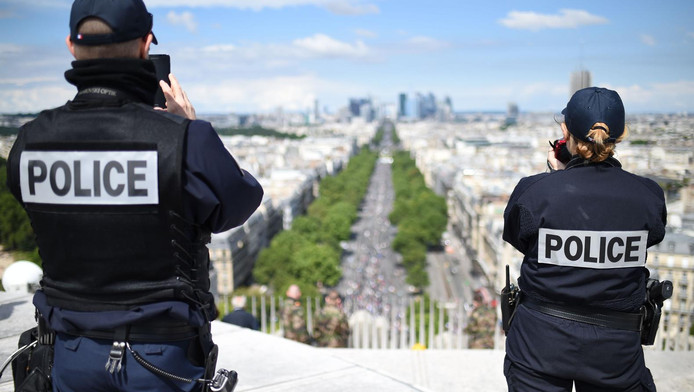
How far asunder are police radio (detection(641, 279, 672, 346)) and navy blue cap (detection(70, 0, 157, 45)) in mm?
2747

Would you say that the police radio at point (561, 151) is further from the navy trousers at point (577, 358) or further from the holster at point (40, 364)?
the holster at point (40, 364)

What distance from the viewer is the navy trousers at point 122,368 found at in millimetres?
2486

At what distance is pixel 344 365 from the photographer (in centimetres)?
578

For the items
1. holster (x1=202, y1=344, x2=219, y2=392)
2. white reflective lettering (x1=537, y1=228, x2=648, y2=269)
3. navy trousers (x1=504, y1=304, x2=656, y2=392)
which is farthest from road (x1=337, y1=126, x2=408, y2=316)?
holster (x1=202, y1=344, x2=219, y2=392)

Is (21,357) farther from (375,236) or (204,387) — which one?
(375,236)

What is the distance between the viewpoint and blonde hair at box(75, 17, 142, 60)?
2.54m

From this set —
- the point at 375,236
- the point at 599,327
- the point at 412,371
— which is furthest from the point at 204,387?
the point at 375,236

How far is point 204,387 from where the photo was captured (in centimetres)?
262

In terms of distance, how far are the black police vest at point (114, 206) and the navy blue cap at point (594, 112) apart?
6.25 ft

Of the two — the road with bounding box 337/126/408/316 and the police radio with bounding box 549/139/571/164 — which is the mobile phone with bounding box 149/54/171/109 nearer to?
the police radio with bounding box 549/139/571/164

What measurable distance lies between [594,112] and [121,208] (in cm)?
222

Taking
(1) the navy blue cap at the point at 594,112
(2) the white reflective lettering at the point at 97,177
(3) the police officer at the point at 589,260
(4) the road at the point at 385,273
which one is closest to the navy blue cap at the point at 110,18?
(2) the white reflective lettering at the point at 97,177

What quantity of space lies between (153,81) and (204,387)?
127cm

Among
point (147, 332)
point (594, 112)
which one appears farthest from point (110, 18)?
point (594, 112)
